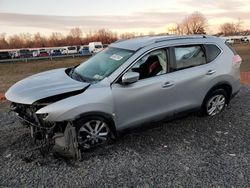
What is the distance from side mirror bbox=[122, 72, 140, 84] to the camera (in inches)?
181

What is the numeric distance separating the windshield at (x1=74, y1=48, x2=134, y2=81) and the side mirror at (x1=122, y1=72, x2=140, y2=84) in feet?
0.90

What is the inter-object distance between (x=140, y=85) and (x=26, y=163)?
6.82 feet

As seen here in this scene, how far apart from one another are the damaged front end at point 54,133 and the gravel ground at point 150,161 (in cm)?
16

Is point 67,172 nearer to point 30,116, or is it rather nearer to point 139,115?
point 30,116

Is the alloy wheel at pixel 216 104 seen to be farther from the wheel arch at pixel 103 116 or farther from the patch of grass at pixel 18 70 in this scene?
the patch of grass at pixel 18 70

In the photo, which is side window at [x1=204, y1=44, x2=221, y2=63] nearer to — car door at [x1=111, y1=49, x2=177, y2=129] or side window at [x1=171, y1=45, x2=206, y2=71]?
side window at [x1=171, y1=45, x2=206, y2=71]

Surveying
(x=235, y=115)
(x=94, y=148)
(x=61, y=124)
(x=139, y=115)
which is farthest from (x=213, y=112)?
(x=61, y=124)

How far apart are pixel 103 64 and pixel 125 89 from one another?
2.73 ft

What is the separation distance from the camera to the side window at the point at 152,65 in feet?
16.2

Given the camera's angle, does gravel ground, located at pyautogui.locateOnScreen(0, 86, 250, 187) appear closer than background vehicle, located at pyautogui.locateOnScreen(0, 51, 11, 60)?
Yes

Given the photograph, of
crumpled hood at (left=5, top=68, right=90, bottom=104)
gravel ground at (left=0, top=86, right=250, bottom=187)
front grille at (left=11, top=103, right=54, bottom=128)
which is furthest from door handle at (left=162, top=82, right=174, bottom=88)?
front grille at (left=11, top=103, right=54, bottom=128)

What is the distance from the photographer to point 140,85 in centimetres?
481

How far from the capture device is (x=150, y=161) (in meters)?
4.32

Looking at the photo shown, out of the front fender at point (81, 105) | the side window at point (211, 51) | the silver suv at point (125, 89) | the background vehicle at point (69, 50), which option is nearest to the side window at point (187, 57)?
the silver suv at point (125, 89)
